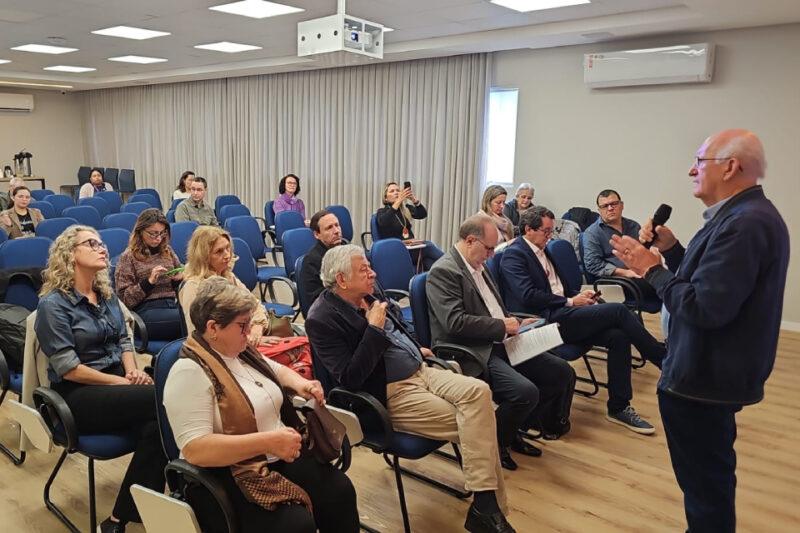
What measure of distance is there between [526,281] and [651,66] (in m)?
3.58

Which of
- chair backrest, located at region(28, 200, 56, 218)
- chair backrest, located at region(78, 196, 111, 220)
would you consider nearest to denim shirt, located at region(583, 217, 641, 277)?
chair backrest, located at region(78, 196, 111, 220)

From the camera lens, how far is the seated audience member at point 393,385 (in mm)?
2330

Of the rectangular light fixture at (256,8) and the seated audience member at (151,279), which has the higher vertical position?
the rectangular light fixture at (256,8)

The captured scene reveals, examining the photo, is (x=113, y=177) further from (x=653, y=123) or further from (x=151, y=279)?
(x=653, y=123)

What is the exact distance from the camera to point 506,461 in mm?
3020

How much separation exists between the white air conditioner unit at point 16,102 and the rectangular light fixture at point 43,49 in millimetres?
4925

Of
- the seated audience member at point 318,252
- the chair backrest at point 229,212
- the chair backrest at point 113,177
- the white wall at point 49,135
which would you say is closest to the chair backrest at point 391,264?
the seated audience member at point 318,252

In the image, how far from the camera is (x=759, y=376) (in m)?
1.88

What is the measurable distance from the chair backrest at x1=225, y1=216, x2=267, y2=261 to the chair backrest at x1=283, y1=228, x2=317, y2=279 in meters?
0.80

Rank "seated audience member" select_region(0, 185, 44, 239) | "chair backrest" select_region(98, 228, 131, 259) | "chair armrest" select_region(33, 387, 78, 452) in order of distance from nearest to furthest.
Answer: "chair armrest" select_region(33, 387, 78, 452)
"chair backrest" select_region(98, 228, 131, 259)
"seated audience member" select_region(0, 185, 44, 239)

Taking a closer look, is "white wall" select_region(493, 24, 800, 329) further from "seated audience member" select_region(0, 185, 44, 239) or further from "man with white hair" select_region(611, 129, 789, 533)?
"seated audience member" select_region(0, 185, 44, 239)

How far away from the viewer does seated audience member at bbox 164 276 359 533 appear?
172cm

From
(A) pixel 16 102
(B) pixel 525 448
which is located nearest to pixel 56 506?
(B) pixel 525 448

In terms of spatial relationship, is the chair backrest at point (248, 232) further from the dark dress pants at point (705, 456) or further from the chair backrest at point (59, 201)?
the dark dress pants at point (705, 456)
